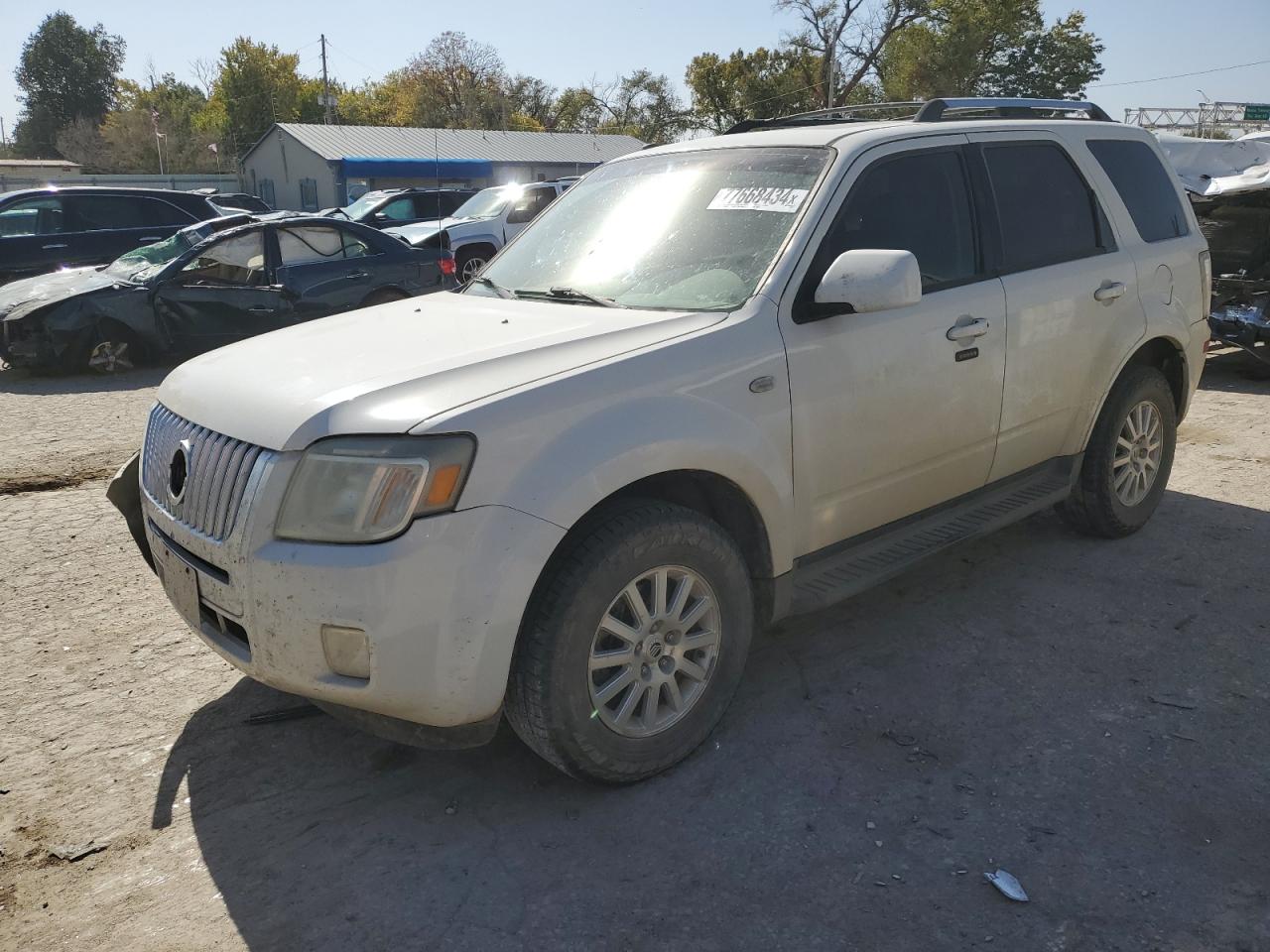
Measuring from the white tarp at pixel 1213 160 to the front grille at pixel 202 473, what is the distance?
10.1 meters

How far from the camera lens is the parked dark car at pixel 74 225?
12.3 meters

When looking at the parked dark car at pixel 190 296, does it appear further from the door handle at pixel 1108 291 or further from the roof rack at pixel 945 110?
the door handle at pixel 1108 291

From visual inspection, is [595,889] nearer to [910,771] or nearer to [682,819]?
[682,819]

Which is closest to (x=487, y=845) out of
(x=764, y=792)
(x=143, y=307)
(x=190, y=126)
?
(x=764, y=792)

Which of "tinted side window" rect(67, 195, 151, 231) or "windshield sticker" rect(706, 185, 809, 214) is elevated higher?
"tinted side window" rect(67, 195, 151, 231)

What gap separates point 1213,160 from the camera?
1071 cm

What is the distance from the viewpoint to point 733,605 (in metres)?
3.18

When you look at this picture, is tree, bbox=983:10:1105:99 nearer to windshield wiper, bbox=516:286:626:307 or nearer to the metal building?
the metal building

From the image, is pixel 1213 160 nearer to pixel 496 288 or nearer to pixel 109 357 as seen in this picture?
pixel 496 288

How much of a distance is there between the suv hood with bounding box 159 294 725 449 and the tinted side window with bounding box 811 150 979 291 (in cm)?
71

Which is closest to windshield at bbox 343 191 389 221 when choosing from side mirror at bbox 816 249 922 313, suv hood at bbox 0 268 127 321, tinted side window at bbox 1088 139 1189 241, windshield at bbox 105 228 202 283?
windshield at bbox 105 228 202 283

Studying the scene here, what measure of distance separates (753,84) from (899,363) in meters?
59.7

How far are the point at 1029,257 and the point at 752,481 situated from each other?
1848mm

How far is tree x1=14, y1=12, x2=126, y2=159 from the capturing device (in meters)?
84.4
